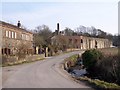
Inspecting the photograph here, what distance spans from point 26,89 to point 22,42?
44854 millimetres

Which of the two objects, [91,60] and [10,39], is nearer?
[91,60]

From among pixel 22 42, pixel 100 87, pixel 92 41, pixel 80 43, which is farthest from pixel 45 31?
pixel 100 87

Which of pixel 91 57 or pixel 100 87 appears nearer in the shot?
pixel 100 87

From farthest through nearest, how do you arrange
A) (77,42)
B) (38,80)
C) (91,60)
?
(77,42), (91,60), (38,80)

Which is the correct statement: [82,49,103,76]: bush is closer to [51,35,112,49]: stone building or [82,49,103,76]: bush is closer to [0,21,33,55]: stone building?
[0,21,33,55]: stone building

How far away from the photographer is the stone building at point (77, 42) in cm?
9663

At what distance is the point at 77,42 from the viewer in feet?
389

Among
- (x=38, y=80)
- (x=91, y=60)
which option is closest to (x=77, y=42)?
(x=91, y=60)

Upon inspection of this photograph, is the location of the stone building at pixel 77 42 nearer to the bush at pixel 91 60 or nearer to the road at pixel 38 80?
the bush at pixel 91 60

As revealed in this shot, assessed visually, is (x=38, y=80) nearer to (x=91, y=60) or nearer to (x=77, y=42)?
(x=91, y=60)

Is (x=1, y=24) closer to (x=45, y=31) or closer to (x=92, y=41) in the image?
(x=45, y=31)

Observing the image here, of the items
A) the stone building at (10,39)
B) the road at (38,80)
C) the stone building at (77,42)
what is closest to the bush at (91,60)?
the road at (38,80)

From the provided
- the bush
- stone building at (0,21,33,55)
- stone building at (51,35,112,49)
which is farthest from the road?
stone building at (51,35,112,49)

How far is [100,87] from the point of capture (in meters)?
18.3
